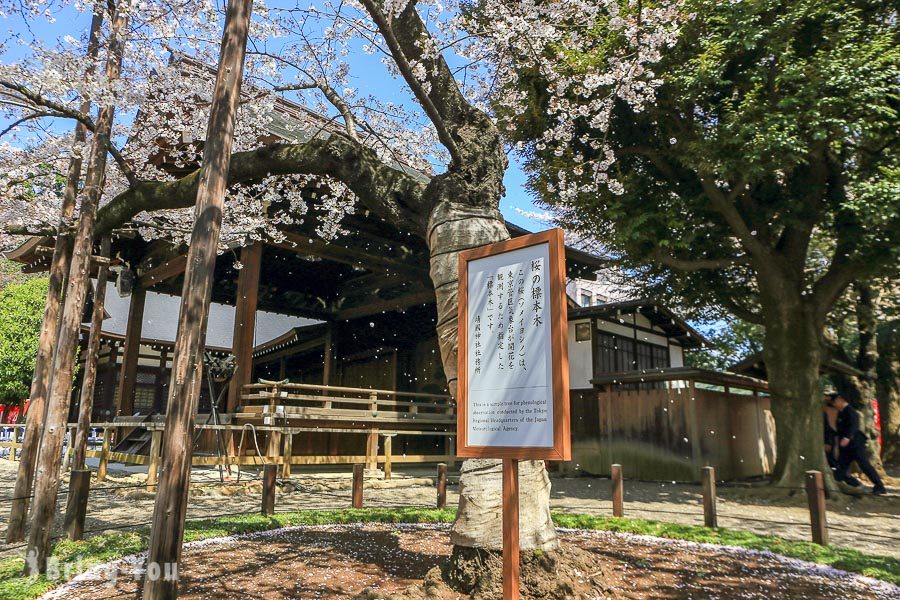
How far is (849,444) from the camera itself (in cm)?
1065

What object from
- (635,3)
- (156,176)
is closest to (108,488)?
(156,176)

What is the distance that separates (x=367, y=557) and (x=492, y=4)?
8.42 metres

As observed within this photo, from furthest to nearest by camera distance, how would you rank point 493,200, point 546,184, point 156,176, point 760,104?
point 546,184 < point 156,176 < point 760,104 < point 493,200

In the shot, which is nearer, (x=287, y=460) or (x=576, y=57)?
(x=576, y=57)

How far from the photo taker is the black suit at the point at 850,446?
1034 cm

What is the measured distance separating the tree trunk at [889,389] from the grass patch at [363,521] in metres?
12.2

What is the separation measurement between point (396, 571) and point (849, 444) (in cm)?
1006

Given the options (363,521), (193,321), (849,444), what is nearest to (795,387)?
(849,444)

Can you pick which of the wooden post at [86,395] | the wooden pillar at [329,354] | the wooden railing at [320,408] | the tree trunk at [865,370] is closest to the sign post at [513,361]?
the wooden post at [86,395]

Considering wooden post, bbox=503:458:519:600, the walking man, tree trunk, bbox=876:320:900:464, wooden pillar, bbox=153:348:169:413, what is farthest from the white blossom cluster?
wooden pillar, bbox=153:348:169:413

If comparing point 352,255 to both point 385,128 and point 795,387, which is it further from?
point 795,387

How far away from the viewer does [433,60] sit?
5.05m

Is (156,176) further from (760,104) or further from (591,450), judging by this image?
(591,450)

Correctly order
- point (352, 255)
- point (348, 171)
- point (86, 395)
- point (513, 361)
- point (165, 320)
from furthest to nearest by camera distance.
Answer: point (165, 320), point (352, 255), point (86, 395), point (348, 171), point (513, 361)
